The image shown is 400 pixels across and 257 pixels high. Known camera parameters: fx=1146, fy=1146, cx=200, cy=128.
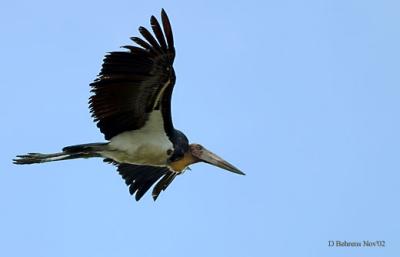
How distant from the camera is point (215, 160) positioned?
2361cm

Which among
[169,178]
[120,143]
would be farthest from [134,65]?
[169,178]

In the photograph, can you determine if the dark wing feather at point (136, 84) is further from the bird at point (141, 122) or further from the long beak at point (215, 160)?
the long beak at point (215, 160)

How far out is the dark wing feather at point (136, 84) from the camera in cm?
2030

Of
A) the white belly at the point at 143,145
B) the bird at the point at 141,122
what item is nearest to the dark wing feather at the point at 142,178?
the bird at the point at 141,122

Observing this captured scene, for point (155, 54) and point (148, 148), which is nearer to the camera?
point (155, 54)

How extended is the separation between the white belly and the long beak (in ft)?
4.10

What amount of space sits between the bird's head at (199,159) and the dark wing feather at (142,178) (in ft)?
2.60

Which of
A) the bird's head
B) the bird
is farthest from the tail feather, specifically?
the bird's head

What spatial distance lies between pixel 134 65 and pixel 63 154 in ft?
8.00

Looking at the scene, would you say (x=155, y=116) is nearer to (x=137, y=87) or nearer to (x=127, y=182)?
(x=137, y=87)

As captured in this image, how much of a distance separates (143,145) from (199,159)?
63.8 inches

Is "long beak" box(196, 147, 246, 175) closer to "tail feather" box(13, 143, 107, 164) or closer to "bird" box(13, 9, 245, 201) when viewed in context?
"bird" box(13, 9, 245, 201)

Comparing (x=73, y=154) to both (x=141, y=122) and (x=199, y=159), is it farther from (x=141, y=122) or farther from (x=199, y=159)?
(x=199, y=159)

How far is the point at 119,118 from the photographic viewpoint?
21.8m
